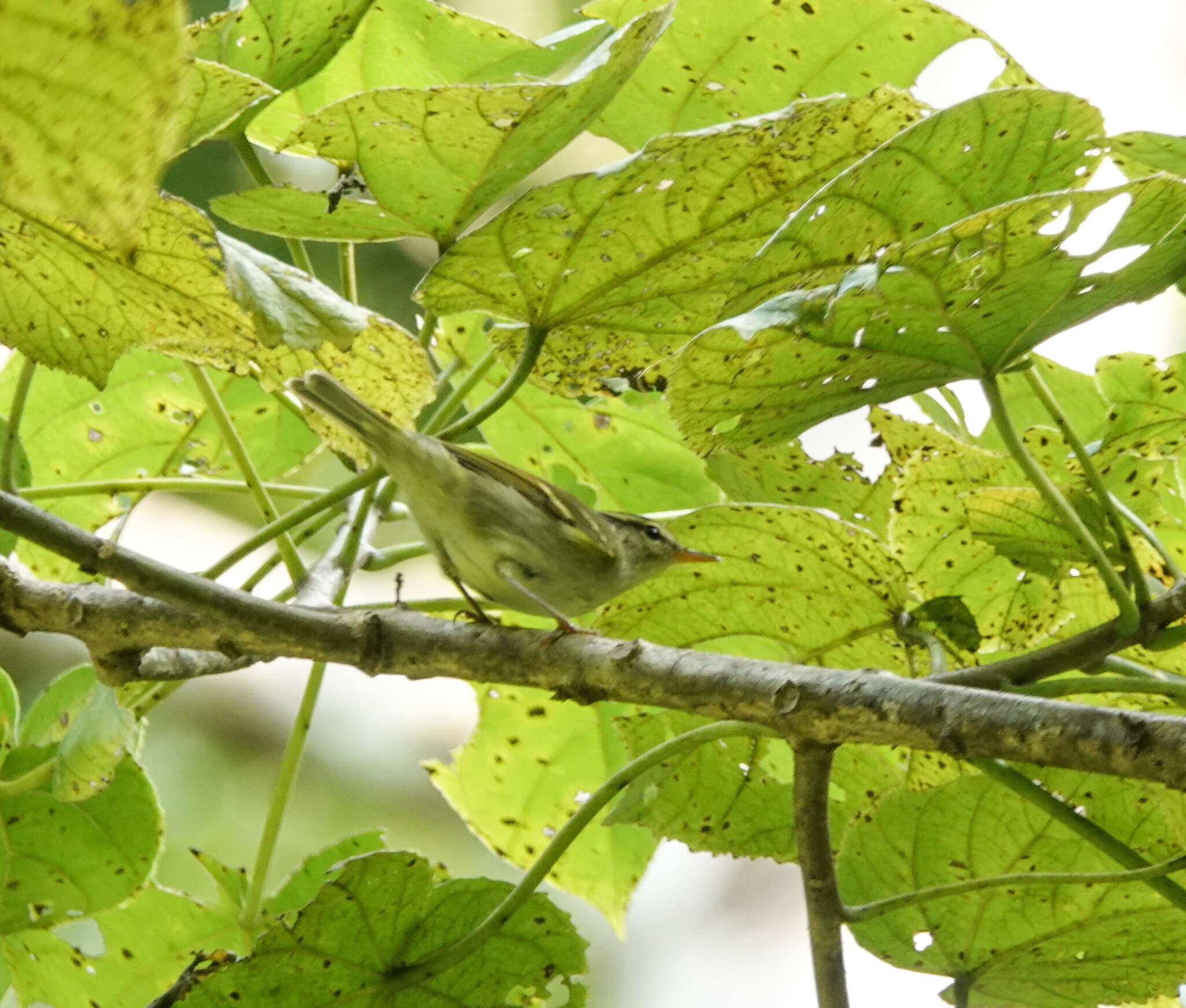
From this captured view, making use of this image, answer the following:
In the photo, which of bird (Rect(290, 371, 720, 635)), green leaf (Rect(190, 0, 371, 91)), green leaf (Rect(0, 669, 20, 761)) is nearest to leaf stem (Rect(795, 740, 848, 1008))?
bird (Rect(290, 371, 720, 635))

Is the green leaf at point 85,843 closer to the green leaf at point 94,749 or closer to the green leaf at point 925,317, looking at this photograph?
the green leaf at point 94,749

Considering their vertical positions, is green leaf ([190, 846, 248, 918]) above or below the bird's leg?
below

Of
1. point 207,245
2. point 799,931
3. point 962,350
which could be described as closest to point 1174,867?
point 962,350

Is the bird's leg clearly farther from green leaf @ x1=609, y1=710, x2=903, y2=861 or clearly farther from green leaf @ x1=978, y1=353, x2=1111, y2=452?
green leaf @ x1=978, y1=353, x2=1111, y2=452

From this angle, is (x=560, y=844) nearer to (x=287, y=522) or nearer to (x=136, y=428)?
(x=287, y=522)

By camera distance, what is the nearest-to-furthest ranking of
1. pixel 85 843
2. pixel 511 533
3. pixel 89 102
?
pixel 89 102 < pixel 85 843 < pixel 511 533

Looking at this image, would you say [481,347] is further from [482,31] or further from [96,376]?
[96,376]

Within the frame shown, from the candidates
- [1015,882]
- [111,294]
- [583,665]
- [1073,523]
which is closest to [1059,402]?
[1073,523]
